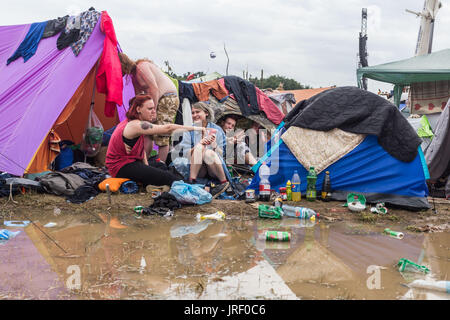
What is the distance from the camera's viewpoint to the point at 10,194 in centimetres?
504

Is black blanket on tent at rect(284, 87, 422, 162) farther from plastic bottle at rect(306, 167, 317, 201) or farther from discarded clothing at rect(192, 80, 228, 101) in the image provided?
discarded clothing at rect(192, 80, 228, 101)

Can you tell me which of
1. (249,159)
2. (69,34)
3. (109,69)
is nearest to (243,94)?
(249,159)

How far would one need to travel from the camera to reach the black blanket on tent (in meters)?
5.05

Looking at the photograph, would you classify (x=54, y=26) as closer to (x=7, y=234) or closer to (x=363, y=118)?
(x=7, y=234)

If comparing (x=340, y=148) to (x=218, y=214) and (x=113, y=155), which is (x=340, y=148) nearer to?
(x=218, y=214)

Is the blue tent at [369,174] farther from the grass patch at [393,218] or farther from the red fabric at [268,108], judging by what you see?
the red fabric at [268,108]

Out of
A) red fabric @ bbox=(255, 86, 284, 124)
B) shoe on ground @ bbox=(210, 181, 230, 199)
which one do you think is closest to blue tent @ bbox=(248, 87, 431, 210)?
shoe on ground @ bbox=(210, 181, 230, 199)

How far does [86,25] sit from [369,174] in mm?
4617

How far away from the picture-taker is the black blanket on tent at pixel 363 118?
16.6 ft

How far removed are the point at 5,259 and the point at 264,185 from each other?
302 centimetres

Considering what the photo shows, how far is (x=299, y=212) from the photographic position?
4543 mm

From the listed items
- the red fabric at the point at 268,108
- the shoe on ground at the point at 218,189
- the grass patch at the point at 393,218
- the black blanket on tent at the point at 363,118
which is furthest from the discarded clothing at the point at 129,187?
the red fabric at the point at 268,108
